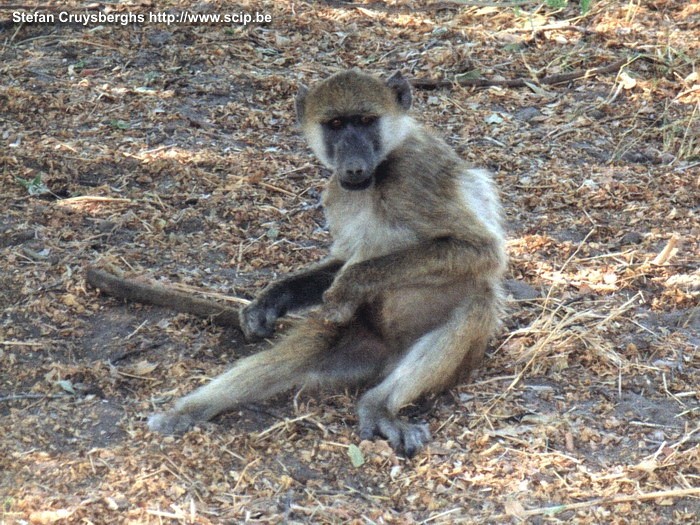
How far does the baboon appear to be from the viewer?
5.29 meters

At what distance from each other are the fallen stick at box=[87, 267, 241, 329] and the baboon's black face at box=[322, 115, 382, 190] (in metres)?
1.16

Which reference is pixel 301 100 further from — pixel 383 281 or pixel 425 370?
pixel 425 370

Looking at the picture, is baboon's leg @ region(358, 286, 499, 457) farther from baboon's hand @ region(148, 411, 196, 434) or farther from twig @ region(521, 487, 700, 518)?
baboon's hand @ region(148, 411, 196, 434)

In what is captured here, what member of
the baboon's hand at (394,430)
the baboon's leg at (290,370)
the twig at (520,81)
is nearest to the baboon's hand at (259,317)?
the baboon's leg at (290,370)

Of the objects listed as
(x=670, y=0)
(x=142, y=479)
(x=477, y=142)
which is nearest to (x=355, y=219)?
(x=142, y=479)

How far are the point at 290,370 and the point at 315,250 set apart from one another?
1.57 metres

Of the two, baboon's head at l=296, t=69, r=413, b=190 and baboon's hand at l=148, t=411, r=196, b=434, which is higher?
baboon's head at l=296, t=69, r=413, b=190

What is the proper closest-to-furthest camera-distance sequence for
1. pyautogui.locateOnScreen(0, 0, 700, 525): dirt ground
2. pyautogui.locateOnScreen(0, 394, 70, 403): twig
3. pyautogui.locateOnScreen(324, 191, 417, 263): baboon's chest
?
pyautogui.locateOnScreen(0, 0, 700, 525): dirt ground < pyautogui.locateOnScreen(0, 394, 70, 403): twig < pyautogui.locateOnScreen(324, 191, 417, 263): baboon's chest

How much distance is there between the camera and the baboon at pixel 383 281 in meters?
5.29

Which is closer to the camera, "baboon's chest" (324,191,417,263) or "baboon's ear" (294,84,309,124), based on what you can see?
"baboon's chest" (324,191,417,263)

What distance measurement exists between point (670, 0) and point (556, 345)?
5358 millimetres

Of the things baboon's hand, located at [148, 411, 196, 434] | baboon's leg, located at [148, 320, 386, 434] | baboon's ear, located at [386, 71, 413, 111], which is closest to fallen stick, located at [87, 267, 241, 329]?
baboon's leg, located at [148, 320, 386, 434]

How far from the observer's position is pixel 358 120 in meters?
5.52

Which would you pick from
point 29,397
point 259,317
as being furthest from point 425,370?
Answer: point 29,397
